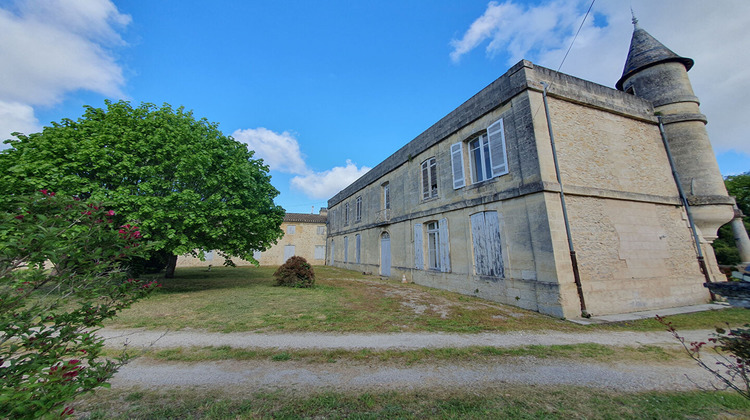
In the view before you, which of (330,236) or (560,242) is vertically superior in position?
(330,236)

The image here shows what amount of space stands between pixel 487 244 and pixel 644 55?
10013 mm

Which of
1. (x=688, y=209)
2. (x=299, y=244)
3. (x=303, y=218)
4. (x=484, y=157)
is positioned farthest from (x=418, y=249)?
(x=303, y=218)

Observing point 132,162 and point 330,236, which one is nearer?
point 132,162

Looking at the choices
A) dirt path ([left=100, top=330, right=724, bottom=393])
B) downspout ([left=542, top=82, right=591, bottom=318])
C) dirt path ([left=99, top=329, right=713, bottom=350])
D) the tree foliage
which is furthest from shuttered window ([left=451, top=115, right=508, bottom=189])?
the tree foliage

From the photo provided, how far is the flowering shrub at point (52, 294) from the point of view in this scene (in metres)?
1.43

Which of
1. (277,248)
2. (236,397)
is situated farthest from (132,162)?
(277,248)

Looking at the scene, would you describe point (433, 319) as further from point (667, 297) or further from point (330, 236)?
point (330, 236)

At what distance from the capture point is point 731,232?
41.6 feet

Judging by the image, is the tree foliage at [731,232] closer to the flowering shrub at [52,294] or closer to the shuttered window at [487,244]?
the shuttered window at [487,244]

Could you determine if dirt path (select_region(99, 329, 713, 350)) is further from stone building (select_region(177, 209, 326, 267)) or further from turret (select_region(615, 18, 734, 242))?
stone building (select_region(177, 209, 326, 267))

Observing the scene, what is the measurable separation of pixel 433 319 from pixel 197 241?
8.31 metres

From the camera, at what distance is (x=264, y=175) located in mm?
11406

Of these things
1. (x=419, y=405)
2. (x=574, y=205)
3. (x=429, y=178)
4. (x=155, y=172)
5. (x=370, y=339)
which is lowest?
(x=419, y=405)

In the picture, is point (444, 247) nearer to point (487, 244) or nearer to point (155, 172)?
point (487, 244)
